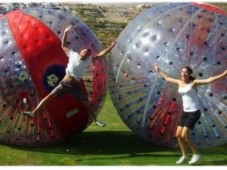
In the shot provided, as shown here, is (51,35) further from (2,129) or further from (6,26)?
(2,129)

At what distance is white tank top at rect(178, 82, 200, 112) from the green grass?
2.79 feet

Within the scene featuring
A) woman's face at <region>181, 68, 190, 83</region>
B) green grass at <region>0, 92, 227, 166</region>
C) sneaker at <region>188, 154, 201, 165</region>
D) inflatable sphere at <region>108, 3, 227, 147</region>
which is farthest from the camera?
inflatable sphere at <region>108, 3, 227, 147</region>

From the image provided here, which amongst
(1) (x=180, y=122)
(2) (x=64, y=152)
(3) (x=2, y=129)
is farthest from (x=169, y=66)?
(3) (x=2, y=129)

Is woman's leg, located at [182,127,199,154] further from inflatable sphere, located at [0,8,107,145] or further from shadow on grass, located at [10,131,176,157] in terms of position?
inflatable sphere, located at [0,8,107,145]

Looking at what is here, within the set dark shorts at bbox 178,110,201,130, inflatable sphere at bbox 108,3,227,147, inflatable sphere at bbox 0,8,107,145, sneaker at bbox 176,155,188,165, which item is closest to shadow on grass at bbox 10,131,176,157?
inflatable sphere at bbox 0,8,107,145

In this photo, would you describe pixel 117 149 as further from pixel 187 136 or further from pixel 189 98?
pixel 189 98

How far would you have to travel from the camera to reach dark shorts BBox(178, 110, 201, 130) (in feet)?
26.5

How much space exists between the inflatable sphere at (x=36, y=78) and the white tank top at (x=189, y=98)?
1801 millimetres

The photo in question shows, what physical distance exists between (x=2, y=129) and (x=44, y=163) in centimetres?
107

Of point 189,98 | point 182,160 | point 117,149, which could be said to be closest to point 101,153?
point 117,149

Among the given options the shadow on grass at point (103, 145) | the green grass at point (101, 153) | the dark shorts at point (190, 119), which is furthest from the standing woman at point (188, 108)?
the shadow on grass at point (103, 145)

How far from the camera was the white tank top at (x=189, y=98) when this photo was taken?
26.4 feet

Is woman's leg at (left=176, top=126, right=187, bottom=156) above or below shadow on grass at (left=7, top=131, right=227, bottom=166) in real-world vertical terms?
above

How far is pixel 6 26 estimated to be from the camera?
9141 mm
